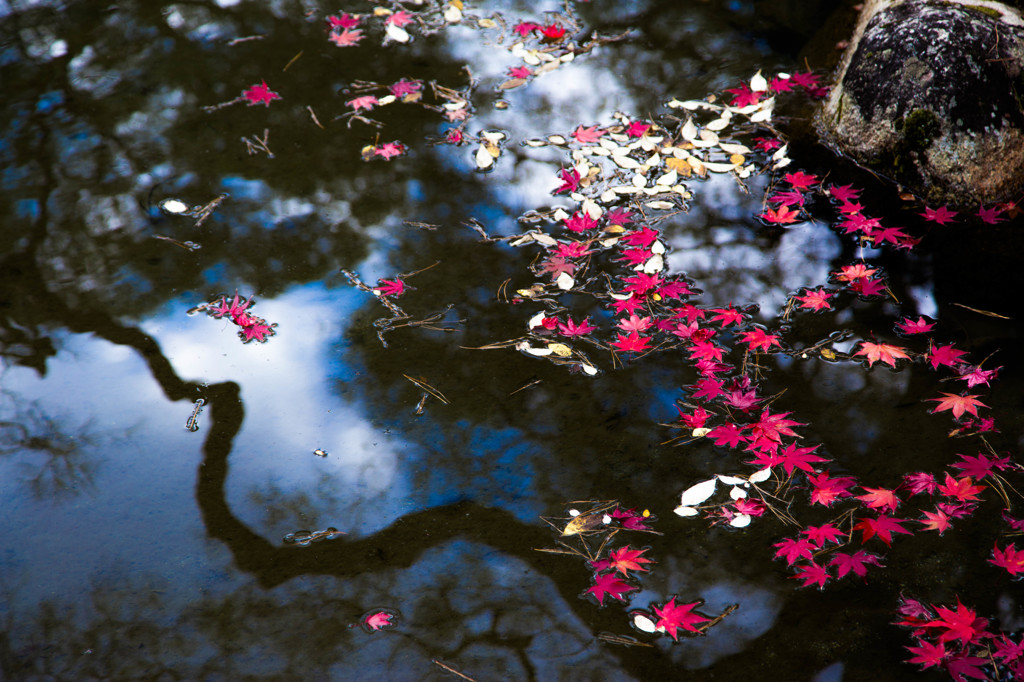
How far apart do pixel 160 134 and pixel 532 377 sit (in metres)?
2.70

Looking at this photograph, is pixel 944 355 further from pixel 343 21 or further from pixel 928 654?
pixel 343 21

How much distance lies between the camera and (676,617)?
6.75 feet

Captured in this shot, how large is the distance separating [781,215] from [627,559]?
1997 mm

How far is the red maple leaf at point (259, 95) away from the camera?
411 cm

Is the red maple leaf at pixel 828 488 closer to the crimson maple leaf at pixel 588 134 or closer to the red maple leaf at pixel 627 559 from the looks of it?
the red maple leaf at pixel 627 559

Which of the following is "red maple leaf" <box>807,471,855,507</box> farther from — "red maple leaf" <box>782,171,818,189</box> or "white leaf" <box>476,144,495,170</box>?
"white leaf" <box>476,144,495,170</box>

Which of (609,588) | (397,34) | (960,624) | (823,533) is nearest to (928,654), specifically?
(960,624)

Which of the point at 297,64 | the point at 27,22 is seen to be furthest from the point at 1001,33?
the point at 27,22

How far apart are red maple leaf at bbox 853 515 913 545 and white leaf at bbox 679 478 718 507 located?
1.49ft

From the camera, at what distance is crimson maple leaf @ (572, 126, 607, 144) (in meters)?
3.89

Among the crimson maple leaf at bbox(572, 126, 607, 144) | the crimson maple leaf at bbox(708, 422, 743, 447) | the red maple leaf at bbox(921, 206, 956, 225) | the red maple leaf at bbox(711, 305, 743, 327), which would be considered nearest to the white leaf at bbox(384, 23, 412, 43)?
the crimson maple leaf at bbox(572, 126, 607, 144)

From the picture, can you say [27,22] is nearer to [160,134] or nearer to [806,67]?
[160,134]

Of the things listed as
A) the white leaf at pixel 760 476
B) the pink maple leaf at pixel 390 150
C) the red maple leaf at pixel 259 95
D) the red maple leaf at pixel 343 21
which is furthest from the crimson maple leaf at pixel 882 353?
the red maple leaf at pixel 343 21

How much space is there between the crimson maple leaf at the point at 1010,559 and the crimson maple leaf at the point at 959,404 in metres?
0.52
